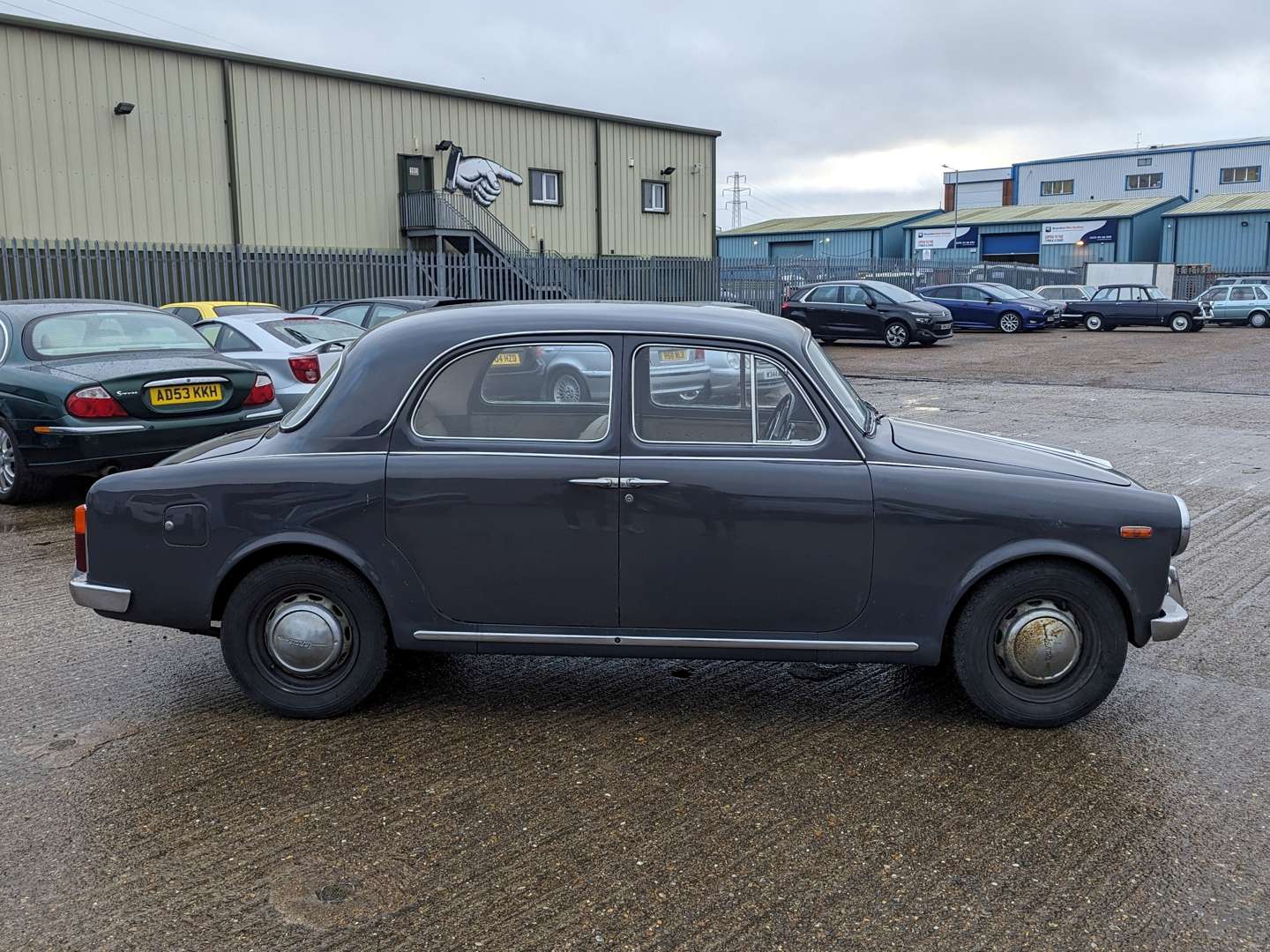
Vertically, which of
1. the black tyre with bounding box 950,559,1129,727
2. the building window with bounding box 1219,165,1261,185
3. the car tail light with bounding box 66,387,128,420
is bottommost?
the black tyre with bounding box 950,559,1129,727

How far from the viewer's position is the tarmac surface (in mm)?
3027

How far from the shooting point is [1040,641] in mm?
4188

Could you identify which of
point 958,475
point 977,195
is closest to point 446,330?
point 958,475

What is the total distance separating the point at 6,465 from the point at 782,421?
21.9 feet

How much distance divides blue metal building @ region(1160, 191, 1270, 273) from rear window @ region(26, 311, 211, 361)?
5337 cm

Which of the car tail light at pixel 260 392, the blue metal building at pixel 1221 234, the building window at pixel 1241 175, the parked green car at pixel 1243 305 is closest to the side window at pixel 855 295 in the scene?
the parked green car at pixel 1243 305

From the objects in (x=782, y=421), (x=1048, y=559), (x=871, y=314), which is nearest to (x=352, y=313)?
(x=782, y=421)

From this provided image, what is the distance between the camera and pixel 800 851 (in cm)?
339

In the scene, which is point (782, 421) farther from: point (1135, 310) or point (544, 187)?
point (1135, 310)

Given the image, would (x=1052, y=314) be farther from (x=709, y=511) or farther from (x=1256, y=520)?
(x=709, y=511)

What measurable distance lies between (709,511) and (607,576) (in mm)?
446

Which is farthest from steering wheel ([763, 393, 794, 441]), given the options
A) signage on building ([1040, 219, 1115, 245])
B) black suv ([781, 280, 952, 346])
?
signage on building ([1040, 219, 1115, 245])

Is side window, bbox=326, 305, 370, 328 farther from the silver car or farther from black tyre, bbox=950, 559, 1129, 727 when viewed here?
black tyre, bbox=950, 559, 1129, 727

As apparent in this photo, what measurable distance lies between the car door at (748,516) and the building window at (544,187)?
26.6 metres
